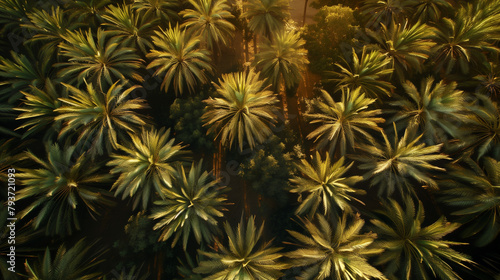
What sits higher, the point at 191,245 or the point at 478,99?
the point at 478,99

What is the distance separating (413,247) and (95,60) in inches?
604

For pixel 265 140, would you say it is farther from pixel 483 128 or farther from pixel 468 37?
pixel 468 37

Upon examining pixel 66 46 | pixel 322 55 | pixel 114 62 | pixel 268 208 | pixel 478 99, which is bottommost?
pixel 268 208

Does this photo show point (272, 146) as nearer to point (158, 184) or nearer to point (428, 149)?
point (158, 184)

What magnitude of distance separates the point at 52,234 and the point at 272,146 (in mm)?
9920

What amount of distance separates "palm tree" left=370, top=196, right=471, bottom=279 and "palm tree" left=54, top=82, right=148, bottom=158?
411 inches

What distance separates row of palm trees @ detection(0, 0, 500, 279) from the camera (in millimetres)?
9578

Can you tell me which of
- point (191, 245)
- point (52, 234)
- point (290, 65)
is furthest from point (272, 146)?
point (52, 234)

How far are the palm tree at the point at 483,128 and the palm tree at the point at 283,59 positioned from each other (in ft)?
24.3

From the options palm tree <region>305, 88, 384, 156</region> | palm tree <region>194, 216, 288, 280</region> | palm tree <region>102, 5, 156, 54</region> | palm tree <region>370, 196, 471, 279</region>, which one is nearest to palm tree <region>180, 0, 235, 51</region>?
palm tree <region>102, 5, 156, 54</region>

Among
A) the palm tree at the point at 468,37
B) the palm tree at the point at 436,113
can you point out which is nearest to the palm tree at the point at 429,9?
the palm tree at the point at 468,37

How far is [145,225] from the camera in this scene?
11258 millimetres

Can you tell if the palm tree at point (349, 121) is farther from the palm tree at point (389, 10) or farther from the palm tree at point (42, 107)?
the palm tree at point (42, 107)

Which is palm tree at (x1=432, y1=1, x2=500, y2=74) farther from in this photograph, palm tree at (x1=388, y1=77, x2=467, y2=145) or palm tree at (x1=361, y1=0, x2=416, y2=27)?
palm tree at (x1=388, y1=77, x2=467, y2=145)
